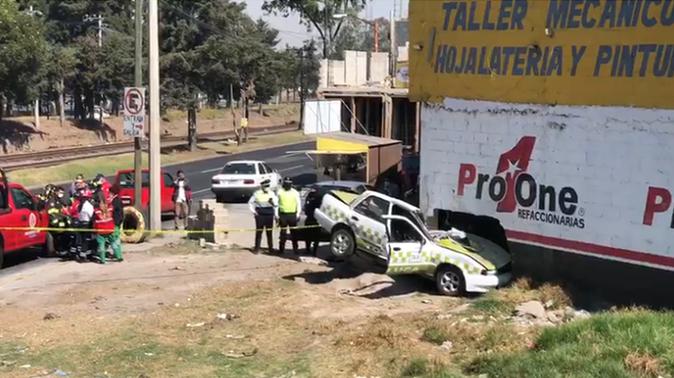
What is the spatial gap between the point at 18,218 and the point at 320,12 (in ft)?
223

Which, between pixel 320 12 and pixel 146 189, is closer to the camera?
pixel 146 189

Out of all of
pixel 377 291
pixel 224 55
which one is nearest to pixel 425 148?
pixel 377 291

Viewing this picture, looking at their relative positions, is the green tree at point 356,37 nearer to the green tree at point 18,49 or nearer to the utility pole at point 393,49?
the green tree at point 18,49

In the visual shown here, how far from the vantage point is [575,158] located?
1352cm

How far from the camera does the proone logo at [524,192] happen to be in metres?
13.7

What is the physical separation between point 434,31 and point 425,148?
2.16 m

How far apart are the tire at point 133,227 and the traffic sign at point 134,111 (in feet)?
6.99

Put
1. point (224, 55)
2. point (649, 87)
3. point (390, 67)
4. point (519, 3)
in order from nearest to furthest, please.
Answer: point (649, 87)
point (519, 3)
point (390, 67)
point (224, 55)

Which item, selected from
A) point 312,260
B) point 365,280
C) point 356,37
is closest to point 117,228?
point 312,260

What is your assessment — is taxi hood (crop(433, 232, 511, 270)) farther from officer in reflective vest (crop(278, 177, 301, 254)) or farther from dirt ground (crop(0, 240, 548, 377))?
officer in reflective vest (crop(278, 177, 301, 254))

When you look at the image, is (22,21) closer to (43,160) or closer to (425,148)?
(43,160)

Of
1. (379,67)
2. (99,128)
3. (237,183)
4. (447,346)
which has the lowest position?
(99,128)

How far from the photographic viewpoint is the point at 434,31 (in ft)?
51.2

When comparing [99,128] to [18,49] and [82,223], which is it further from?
[82,223]
